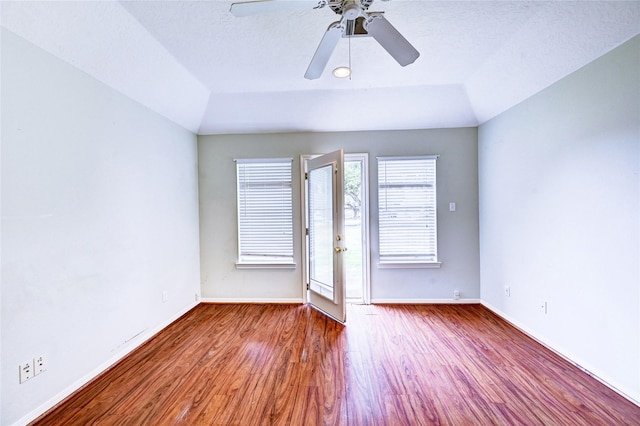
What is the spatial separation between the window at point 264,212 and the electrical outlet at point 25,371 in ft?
6.75

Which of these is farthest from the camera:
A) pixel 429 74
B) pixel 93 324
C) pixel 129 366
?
pixel 429 74

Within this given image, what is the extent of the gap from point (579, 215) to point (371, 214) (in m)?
1.96

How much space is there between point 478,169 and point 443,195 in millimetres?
565

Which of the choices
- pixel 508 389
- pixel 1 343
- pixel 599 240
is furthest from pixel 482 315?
pixel 1 343

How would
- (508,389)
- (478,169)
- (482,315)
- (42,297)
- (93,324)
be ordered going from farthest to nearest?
1. (478,169)
2. (482,315)
3. (93,324)
4. (508,389)
5. (42,297)

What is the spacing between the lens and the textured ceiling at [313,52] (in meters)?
1.70

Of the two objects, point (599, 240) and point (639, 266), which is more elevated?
point (599, 240)

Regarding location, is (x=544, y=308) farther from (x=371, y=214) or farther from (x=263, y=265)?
(x=263, y=265)

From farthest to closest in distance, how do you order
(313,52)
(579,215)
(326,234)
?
(326,234)
(313,52)
(579,215)

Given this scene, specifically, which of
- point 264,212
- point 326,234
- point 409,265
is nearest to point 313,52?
point 326,234

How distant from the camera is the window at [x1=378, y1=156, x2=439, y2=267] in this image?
3.40m

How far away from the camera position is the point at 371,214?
3420mm

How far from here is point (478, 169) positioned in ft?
11.0

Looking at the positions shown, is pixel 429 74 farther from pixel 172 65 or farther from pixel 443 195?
pixel 172 65
